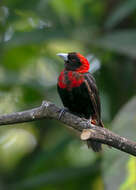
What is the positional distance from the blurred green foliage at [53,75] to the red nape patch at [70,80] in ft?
2.21

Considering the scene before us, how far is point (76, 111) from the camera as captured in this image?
496 centimetres

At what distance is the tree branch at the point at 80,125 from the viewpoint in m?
3.49

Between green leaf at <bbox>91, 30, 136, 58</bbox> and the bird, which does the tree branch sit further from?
green leaf at <bbox>91, 30, 136, 58</bbox>

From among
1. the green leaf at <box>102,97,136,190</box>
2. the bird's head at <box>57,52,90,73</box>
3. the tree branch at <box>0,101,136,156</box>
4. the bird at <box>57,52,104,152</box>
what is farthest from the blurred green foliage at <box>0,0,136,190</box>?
the tree branch at <box>0,101,136,156</box>

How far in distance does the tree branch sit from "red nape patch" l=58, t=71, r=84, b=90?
3.05 feet

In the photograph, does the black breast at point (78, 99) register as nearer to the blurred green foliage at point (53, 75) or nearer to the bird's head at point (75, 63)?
the bird's head at point (75, 63)

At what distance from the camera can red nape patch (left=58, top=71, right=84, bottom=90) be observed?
15.7 feet

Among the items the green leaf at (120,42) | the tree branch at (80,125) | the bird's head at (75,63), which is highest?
the green leaf at (120,42)

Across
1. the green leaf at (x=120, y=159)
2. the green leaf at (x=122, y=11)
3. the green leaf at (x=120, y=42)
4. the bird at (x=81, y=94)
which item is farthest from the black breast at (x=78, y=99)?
the green leaf at (x=122, y=11)

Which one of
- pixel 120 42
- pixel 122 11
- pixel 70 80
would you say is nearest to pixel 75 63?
pixel 70 80

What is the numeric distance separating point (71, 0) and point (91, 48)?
1.98 feet

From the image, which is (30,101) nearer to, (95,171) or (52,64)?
(52,64)

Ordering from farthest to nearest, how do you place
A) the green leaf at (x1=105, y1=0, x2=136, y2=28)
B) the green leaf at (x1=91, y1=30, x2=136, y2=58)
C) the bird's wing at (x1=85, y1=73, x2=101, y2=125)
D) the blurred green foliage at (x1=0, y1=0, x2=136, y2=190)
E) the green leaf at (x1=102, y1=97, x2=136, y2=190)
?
1. the blurred green foliage at (x1=0, y1=0, x2=136, y2=190)
2. the green leaf at (x1=105, y1=0, x2=136, y2=28)
3. the green leaf at (x1=91, y1=30, x2=136, y2=58)
4. the bird's wing at (x1=85, y1=73, x2=101, y2=125)
5. the green leaf at (x1=102, y1=97, x2=136, y2=190)

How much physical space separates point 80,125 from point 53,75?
278cm
